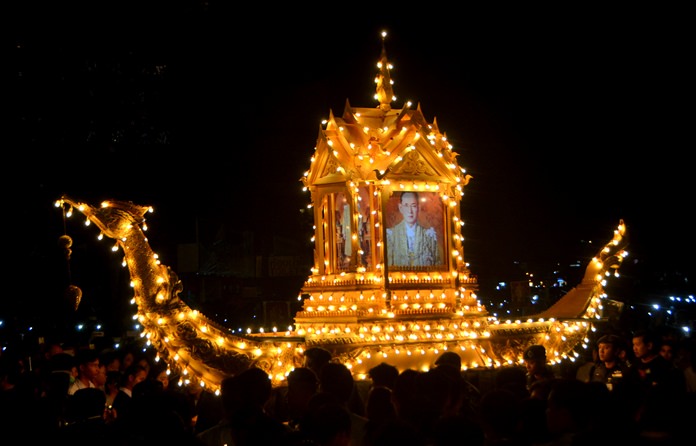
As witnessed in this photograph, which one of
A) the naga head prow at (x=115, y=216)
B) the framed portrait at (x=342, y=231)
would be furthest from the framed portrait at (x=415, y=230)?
the naga head prow at (x=115, y=216)

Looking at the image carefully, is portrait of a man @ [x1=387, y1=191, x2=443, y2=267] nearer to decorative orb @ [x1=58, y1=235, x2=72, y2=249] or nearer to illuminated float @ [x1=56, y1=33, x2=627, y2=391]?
illuminated float @ [x1=56, y1=33, x2=627, y2=391]

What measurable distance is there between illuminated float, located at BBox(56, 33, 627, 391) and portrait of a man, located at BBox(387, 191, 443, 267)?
0.7 inches

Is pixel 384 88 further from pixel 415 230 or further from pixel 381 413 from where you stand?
pixel 381 413

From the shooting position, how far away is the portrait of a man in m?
14.6

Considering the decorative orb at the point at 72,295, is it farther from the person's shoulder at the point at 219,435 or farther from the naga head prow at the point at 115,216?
the person's shoulder at the point at 219,435

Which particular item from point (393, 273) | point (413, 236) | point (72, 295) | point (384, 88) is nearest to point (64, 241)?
point (72, 295)

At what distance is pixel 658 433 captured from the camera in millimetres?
5594

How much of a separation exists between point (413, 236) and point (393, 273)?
3.09ft

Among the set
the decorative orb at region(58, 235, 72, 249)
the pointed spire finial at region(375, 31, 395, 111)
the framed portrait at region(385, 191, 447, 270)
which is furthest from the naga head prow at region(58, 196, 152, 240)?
the pointed spire finial at region(375, 31, 395, 111)

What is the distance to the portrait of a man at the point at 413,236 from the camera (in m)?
14.6

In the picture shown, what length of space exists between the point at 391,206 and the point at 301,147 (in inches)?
282

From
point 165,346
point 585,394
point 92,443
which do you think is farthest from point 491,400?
point 165,346

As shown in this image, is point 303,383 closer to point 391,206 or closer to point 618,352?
point 618,352

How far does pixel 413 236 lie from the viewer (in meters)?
14.8
